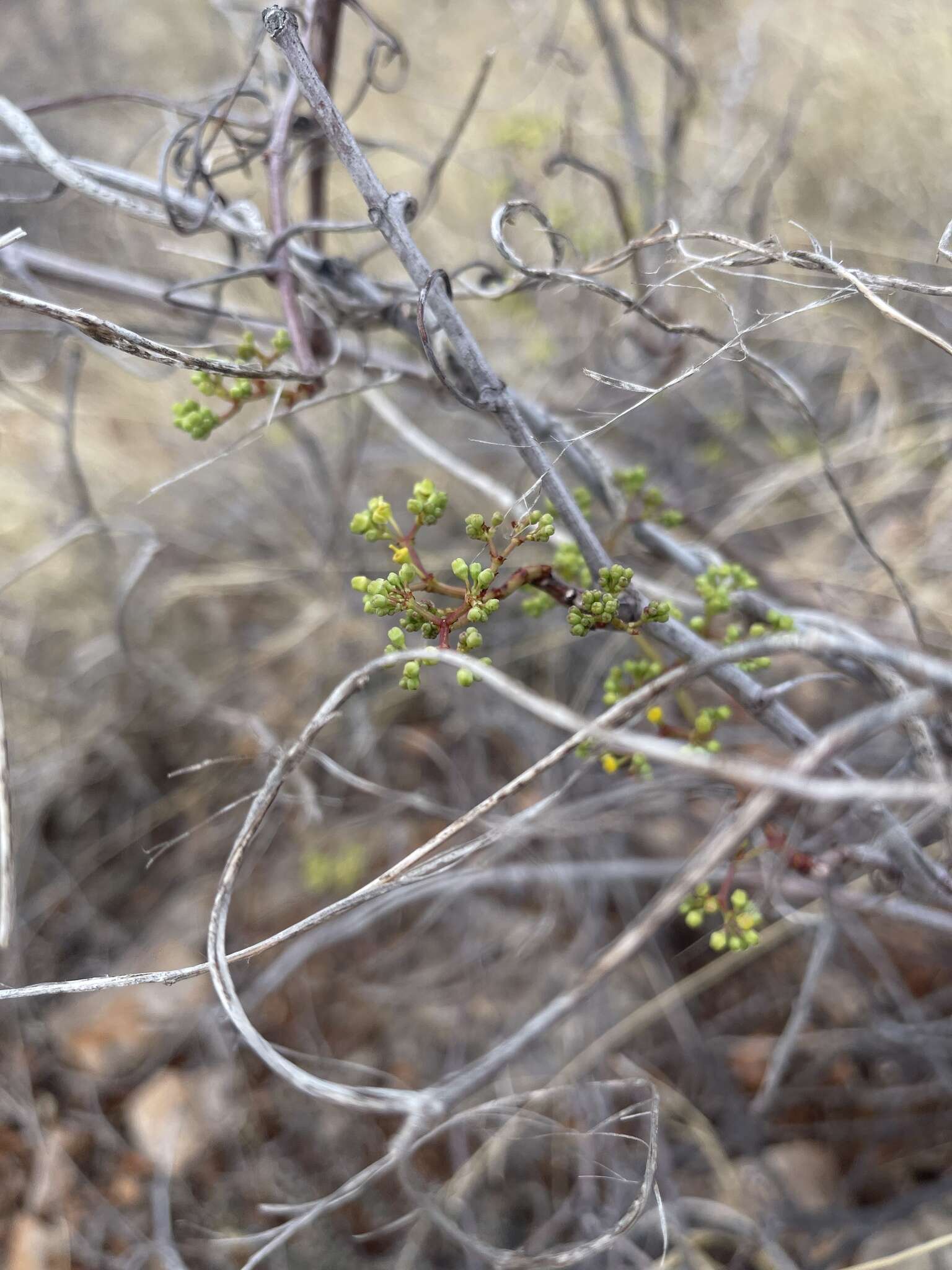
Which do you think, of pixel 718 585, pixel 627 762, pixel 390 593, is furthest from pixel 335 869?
pixel 390 593

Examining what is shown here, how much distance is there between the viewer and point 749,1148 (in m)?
1.81

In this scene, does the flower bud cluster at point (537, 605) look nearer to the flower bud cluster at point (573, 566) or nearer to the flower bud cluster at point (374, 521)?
the flower bud cluster at point (573, 566)

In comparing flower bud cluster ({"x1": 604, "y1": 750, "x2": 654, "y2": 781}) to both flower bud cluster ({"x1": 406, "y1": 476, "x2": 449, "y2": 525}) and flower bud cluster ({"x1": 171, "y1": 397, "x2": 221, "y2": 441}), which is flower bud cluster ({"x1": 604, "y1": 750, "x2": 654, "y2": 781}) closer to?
flower bud cluster ({"x1": 406, "y1": 476, "x2": 449, "y2": 525})

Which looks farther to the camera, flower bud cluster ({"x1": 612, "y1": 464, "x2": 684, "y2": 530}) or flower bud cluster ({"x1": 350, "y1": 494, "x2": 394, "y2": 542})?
flower bud cluster ({"x1": 612, "y1": 464, "x2": 684, "y2": 530})

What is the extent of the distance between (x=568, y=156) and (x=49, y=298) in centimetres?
102

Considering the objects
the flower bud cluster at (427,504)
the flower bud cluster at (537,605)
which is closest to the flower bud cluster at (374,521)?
the flower bud cluster at (427,504)

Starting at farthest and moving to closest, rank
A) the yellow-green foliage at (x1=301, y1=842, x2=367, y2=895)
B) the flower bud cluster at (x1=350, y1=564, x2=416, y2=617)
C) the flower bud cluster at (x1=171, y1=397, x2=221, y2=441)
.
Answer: the yellow-green foliage at (x1=301, y1=842, x2=367, y2=895) < the flower bud cluster at (x1=171, y1=397, x2=221, y2=441) < the flower bud cluster at (x1=350, y1=564, x2=416, y2=617)

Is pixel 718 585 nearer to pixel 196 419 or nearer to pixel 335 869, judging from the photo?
pixel 196 419

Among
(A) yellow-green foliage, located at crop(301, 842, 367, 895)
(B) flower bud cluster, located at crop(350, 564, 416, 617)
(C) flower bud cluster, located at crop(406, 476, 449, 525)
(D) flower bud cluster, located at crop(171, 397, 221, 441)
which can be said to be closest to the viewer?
(B) flower bud cluster, located at crop(350, 564, 416, 617)

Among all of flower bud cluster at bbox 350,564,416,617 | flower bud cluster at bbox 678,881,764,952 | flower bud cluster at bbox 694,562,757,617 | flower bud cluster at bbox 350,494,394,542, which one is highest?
flower bud cluster at bbox 350,494,394,542

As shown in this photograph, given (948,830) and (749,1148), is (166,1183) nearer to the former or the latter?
(749,1148)

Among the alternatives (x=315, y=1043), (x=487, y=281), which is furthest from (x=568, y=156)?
(x=315, y=1043)

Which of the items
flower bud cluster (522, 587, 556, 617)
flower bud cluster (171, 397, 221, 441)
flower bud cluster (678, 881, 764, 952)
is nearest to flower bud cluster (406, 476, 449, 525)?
flower bud cluster (522, 587, 556, 617)

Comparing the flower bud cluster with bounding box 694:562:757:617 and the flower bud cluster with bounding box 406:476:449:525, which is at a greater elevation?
the flower bud cluster with bounding box 406:476:449:525
